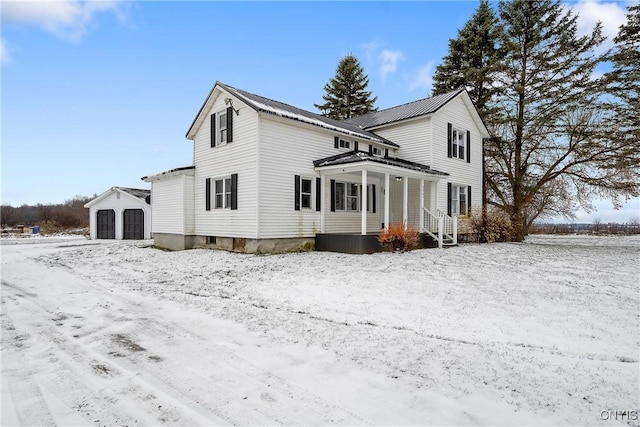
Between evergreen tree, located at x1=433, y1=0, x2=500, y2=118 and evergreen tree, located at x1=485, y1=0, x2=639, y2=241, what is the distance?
0.86 metres

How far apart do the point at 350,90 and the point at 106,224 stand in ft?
80.4

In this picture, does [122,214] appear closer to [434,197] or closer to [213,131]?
[213,131]

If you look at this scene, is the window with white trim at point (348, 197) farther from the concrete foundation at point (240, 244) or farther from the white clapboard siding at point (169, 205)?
the white clapboard siding at point (169, 205)

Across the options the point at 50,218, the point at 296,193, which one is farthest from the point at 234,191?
the point at 50,218

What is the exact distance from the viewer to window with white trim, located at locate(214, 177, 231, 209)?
46.7 ft

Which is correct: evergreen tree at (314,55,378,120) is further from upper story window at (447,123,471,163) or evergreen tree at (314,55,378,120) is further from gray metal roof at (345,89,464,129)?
upper story window at (447,123,471,163)

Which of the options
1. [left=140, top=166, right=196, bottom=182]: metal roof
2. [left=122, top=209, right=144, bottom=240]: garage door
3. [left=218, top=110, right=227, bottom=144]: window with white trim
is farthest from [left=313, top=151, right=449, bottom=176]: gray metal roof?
[left=122, top=209, right=144, bottom=240]: garage door

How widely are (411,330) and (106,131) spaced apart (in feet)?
73.1

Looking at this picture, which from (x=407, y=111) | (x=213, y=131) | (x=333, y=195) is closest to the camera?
(x=333, y=195)

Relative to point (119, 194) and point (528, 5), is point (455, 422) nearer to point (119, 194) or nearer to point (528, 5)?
point (528, 5)

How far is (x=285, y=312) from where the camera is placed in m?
5.60

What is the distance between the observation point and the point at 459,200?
18.5 metres

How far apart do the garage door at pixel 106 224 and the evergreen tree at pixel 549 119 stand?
26.0 metres

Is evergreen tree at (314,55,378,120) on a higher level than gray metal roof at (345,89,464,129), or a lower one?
higher
